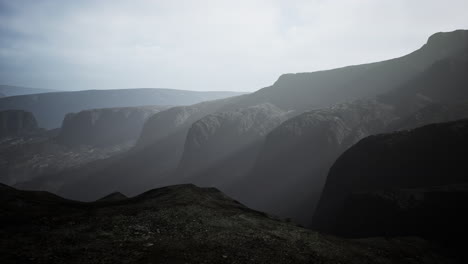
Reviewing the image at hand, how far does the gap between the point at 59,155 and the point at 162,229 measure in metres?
161

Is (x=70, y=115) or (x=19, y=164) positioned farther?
(x=70, y=115)

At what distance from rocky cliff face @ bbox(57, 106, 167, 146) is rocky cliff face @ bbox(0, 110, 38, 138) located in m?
41.4

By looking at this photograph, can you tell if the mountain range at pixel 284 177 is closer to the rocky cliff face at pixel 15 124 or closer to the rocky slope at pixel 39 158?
the rocky slope at pixel 39 158

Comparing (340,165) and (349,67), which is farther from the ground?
(349,67)

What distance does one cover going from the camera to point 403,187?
3475 cm

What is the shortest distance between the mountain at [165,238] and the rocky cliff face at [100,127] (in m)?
170

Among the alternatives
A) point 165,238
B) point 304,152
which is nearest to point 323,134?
point 304,152

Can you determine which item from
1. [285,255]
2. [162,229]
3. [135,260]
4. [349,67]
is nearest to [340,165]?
[285,255]

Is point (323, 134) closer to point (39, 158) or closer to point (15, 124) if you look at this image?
point (39, 158)

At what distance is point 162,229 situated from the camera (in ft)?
49.6

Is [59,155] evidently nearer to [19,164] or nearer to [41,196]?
[19,164]

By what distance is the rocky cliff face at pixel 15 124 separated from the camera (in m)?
183

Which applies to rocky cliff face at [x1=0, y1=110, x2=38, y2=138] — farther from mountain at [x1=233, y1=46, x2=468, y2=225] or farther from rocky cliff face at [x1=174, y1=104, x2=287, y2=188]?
mountain at [x1=233, y1=46, x2=468, y2=225]

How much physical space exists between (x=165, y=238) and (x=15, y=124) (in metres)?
237
